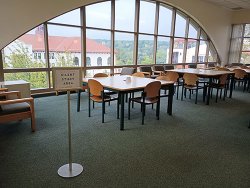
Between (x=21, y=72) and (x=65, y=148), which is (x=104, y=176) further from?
(x=21, y=72)

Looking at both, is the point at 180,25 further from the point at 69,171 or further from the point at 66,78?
the point at 69,171

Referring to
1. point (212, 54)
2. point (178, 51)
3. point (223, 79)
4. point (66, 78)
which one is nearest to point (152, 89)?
point (66, 78)

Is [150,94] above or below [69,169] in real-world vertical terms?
above

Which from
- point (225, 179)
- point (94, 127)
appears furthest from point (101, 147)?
point (225, 179)

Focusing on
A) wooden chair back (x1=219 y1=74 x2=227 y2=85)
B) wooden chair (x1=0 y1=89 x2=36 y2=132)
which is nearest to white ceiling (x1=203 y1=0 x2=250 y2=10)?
wooden chair back (x1=219 y1=74 x2=227 y2=85)

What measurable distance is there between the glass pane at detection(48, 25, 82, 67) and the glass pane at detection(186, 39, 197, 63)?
232 inches

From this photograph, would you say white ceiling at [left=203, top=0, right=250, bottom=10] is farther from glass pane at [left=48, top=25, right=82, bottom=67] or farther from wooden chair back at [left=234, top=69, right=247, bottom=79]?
glass pane at [left=48, top=25, right=82, bottom=67]

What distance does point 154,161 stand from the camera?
7.80ft

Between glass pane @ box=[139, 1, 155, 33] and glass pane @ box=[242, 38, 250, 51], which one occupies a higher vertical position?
glass pane @ box=[139, 1, 155, 33]

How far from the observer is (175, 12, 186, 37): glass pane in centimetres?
877

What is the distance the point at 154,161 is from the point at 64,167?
3.44 feet

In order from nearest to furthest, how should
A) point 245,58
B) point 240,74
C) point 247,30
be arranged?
1. point 240,74
2. point 247,30
3. point 245,58

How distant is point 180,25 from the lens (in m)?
8.96

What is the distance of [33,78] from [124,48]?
3.32 m
